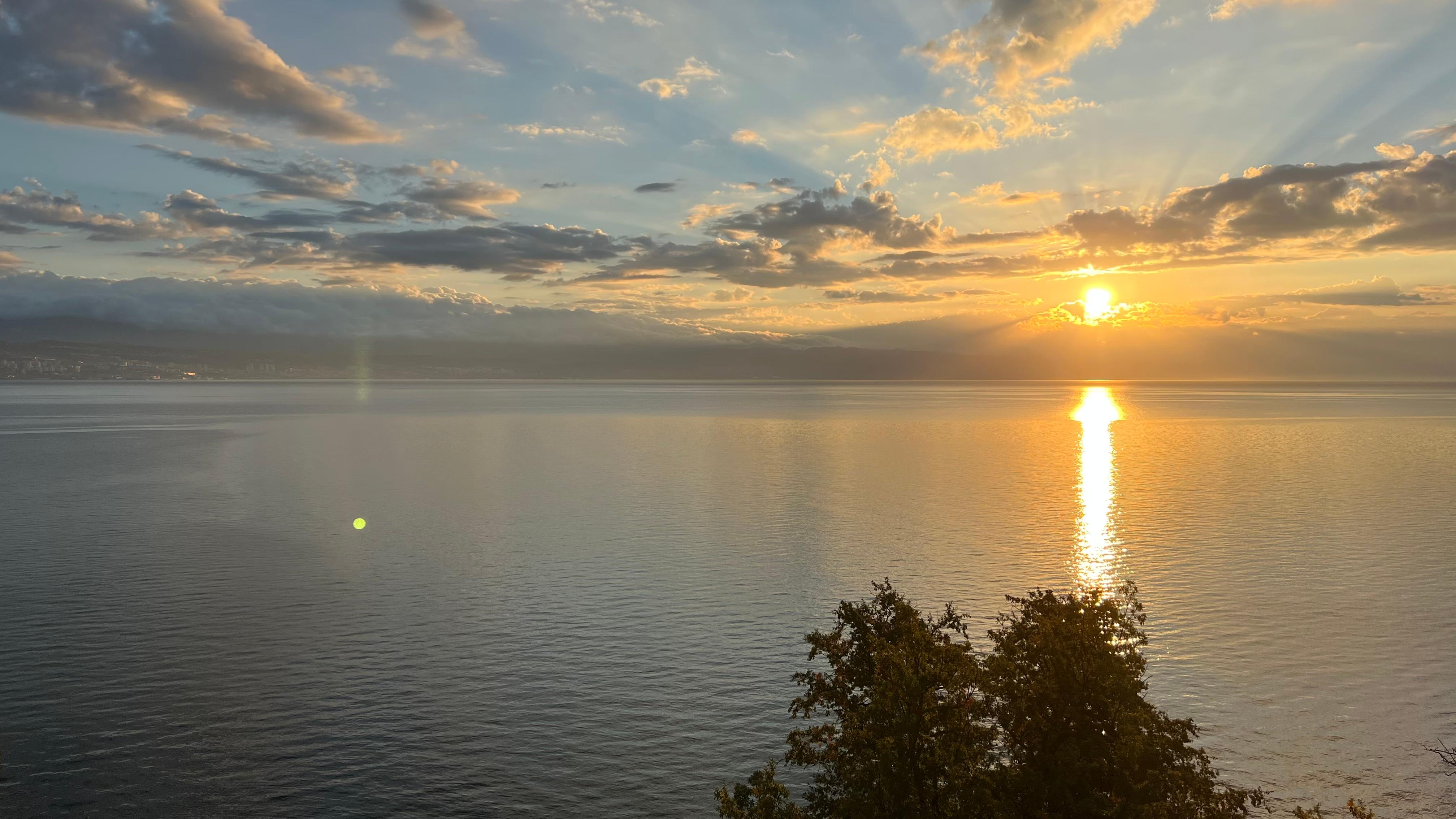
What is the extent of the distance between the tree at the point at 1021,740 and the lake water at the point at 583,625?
1220cm

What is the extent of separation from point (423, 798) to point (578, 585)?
120ft

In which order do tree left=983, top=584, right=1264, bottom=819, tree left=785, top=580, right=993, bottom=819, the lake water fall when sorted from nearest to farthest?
tree left=785, top=580, right=993, bottom=819, tree left=983, top=584, right=1264, bottom=819, the lake water

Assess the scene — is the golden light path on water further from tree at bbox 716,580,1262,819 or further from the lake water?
tree at bbox 716,580,1262,819

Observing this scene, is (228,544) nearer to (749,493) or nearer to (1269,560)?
(749,493)

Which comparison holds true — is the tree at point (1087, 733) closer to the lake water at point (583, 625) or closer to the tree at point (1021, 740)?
the tree at point (1021, 740)

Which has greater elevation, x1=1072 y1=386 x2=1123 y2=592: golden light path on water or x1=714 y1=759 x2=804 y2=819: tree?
x1=714 y1=759 x2=804 y2=819: tree

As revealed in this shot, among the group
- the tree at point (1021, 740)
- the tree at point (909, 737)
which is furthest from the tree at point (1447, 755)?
the tree at point (909, 737)

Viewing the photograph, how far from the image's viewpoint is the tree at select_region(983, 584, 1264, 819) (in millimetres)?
27797

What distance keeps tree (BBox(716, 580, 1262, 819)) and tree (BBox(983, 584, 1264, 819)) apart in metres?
0.05

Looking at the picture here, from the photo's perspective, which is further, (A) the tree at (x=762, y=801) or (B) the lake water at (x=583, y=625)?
(B) the lake water at (x=583, y=625)

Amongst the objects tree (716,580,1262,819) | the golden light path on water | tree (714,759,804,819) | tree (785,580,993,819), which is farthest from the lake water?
tree (716,580,1262,819)

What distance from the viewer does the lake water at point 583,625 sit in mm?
41531

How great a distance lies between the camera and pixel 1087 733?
28969 millimetres

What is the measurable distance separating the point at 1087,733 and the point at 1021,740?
1.94 metres
